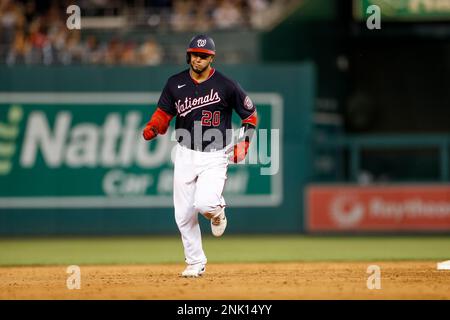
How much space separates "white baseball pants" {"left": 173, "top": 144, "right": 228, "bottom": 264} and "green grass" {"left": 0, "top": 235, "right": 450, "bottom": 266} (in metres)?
2.93

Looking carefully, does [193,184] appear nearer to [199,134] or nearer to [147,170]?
[199,134]

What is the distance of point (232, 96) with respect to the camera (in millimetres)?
9156

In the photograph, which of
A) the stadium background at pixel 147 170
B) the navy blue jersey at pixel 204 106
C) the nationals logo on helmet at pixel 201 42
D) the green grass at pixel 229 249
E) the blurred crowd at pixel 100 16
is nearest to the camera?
the nationals logo on helmet at pixel 201 42

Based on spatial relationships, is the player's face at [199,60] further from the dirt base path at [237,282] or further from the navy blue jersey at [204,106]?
the dirt base path at [237,282]

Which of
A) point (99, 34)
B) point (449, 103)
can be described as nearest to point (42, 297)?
point (99, 34)

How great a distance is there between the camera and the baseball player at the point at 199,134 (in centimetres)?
898

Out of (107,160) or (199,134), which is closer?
(199,134)

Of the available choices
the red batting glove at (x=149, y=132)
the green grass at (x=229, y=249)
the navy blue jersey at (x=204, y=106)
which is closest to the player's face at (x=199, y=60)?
the navy blue jersey at (x=204, y=106)

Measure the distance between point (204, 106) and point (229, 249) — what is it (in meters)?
5.63

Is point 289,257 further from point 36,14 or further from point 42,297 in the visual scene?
point 36,14

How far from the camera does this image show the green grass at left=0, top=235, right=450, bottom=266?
494 inches

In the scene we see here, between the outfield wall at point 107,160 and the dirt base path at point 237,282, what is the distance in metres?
5.23

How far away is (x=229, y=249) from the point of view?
14.3 m

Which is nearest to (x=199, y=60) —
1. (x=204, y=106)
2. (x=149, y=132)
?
(x=204, y=106)
